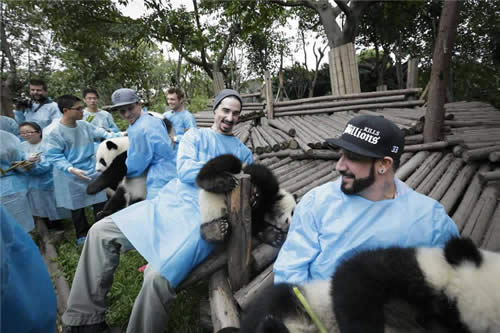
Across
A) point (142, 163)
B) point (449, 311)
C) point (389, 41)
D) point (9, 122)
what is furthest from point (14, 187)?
point (389, 41)

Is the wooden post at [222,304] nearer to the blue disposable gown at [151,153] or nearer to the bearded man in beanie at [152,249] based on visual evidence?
the bearded man in beanie at [152,249]

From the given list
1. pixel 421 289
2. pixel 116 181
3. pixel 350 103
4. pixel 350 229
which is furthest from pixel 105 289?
pixel 350 103

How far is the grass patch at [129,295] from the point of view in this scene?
248 cm

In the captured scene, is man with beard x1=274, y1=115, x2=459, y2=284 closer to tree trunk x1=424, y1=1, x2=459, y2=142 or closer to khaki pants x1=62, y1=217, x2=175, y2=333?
khaki pants x1=62, y1=217, x2=175, y2=333

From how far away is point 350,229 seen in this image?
4.78 feet

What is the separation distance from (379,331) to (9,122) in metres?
6.31

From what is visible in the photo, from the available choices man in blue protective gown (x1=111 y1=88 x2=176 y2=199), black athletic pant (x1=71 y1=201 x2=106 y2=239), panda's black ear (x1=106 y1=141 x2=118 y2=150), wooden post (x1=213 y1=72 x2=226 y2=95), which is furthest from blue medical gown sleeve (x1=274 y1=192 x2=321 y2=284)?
wooden post (x1=213 y1=72 x2=226 y2=95)

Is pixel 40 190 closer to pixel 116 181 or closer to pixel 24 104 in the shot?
pixel 116 181

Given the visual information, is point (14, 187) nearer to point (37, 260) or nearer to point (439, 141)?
point (37, 260)

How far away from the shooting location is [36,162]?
12.8 feet

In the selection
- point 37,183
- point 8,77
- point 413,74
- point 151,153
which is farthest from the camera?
point 8,77

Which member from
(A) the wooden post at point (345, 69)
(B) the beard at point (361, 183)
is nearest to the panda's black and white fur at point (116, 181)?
(B) the beard at point (361, 183)

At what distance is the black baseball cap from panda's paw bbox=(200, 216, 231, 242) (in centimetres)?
100

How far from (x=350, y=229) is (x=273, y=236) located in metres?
1.04
